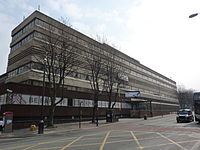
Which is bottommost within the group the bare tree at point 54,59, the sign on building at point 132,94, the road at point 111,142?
the road at point 111,142

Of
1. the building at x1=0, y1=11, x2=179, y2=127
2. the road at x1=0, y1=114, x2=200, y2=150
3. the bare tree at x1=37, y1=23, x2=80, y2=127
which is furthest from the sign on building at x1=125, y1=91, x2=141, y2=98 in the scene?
the road at x1=0, y1=114, x2=200, y2=150

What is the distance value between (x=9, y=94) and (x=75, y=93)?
540 inches

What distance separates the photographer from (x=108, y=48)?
145ft

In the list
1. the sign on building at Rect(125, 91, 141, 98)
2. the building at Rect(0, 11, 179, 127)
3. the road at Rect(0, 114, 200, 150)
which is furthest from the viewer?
the sign on building at Rect(125, 91, 141, 98)

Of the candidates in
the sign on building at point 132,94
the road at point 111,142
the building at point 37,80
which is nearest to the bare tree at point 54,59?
the building at point 37,80

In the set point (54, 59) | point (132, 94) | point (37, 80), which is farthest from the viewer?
point (132, 94)

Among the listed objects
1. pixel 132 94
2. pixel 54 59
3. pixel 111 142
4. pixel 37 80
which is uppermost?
pixel 54 59

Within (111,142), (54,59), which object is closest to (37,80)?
(54,59)

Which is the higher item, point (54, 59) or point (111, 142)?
point (54, 59)

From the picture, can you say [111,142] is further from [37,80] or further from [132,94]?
[132,94]

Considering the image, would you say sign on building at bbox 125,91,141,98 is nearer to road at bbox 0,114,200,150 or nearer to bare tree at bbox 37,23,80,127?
bare tree at bbox 37,23,80,127

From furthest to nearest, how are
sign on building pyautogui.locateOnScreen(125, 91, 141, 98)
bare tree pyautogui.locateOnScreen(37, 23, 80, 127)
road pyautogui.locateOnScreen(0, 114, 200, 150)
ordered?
sign on building pyautogui.locateOnScreen(125, 91, 141, 98)
bare tree pyautogui.locateOnScreen(37, 23, 80, 127)
road pyautogui.locateOnScreen(0, 114, 200, 150)

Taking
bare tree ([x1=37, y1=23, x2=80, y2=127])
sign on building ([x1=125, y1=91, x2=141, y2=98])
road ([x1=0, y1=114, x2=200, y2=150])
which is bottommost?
road ([x1=0, y1=114, x2=200, y2=150])

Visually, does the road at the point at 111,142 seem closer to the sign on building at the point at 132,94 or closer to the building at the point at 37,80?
the building at the point at 37,80
